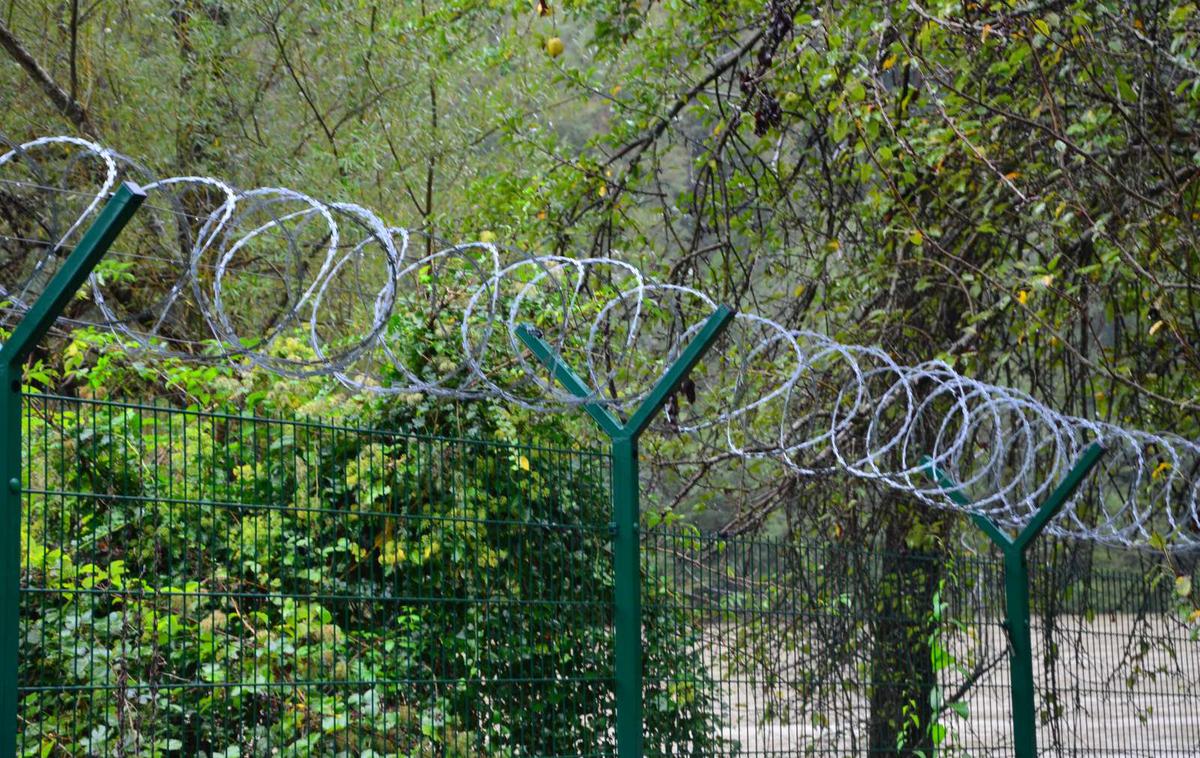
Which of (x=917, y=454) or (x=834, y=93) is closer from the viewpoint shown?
(x=834, y=93)

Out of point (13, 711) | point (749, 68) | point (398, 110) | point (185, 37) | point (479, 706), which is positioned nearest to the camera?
point (13, 711)

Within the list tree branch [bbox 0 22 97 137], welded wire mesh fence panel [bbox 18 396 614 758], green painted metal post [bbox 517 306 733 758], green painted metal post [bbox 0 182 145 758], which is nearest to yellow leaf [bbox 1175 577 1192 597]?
welded wire mesh fence panel [bbox 18 396 614 758]

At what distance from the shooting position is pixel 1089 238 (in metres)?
8.27

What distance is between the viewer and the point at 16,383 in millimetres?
3486

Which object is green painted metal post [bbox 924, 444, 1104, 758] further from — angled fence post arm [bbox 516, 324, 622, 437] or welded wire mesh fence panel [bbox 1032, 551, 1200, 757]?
angled fence post arm [bbox 516, 324, 622, 437]

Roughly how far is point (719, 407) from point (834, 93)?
2140 mm

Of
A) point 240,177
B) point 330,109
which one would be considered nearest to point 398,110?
point 330,109

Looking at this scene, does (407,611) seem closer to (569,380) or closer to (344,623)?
(344,623)

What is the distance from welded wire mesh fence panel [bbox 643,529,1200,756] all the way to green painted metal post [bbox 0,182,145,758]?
2.47m

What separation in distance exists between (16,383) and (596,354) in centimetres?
355

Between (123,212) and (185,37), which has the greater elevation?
(185,37)

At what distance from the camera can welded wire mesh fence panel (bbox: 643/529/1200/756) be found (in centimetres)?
591

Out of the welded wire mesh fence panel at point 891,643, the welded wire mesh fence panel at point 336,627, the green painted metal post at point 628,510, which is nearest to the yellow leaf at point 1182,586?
the welded wire mesh fence panel at point 891,643

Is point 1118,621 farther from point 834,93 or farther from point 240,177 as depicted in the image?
point 240,177
